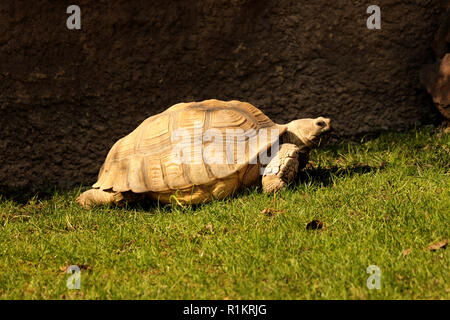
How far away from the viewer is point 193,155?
4668 millimetres

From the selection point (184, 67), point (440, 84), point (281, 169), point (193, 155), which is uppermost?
point (184, 67)

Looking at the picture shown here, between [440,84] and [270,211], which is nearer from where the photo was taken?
[270,211]

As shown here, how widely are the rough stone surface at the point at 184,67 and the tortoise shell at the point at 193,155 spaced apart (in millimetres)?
1135

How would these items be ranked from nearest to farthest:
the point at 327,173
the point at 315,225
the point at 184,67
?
the point at 315,225 < the point at 327,173 < the point at 184,67

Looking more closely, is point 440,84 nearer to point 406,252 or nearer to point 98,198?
point 406,252

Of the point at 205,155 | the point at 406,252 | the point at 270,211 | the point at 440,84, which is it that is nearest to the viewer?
the point at 406,252

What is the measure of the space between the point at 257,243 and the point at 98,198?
2.07m

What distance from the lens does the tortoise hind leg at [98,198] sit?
4.97 m

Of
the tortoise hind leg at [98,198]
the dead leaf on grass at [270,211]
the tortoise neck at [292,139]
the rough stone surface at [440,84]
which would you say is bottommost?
the tortoise hind leg at [98,198]

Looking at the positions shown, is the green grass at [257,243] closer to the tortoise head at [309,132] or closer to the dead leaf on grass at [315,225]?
the dead leaf on grass at [315,225]

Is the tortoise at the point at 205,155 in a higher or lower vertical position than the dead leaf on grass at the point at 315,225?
higher

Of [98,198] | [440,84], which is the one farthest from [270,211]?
[440,84]

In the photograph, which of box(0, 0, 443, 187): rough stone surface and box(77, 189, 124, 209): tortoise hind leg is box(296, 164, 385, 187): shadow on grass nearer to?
box(0, 0, 443, 187): rough stone surface

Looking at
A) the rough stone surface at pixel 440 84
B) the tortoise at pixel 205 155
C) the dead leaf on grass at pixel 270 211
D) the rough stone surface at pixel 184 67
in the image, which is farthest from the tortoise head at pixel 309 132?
the rough stone surface at pixel 440 84
